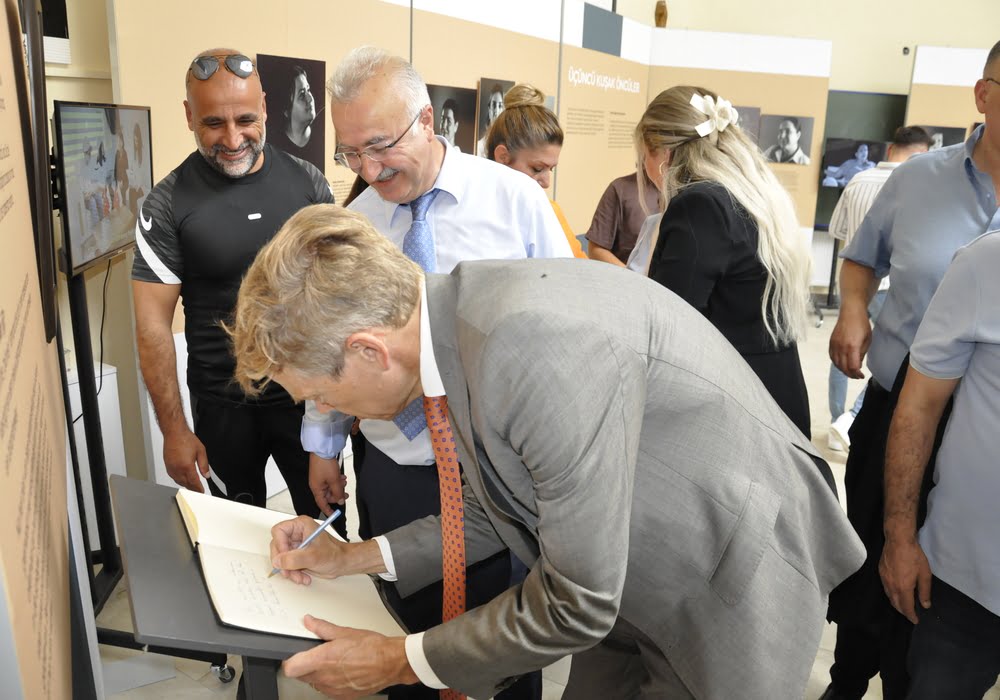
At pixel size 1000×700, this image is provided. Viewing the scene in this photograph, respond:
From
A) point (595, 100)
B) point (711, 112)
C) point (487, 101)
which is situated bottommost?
point (711, 112)

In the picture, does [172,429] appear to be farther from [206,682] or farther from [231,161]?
[206,682]

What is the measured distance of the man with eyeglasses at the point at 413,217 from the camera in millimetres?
1771

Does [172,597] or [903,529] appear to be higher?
[172,597]

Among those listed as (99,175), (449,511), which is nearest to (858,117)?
(99,175)

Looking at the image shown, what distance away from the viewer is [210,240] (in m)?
2.16

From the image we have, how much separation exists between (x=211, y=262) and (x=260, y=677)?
1.32 meters

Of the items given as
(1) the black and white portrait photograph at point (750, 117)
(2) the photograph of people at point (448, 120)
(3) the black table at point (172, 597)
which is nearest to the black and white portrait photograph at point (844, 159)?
(1) the black and white portrait photograph at point (750, 117)

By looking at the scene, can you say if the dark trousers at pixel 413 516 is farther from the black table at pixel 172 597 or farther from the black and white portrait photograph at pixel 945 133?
the black and white portrait photograph at pixel 945 133

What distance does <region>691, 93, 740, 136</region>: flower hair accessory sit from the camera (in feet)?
7.28

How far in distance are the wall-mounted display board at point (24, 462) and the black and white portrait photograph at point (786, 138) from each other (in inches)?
283

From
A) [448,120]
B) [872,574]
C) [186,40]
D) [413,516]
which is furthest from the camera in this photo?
[448,120]

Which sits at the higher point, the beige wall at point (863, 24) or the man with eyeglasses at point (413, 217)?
the beige wall at point (863, 24)

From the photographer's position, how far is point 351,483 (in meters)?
3.94

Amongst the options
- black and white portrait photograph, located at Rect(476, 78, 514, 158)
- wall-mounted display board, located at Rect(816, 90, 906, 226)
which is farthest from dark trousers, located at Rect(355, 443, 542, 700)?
wall-mounted display board, located at Rect(816, 90, 906, 226)
